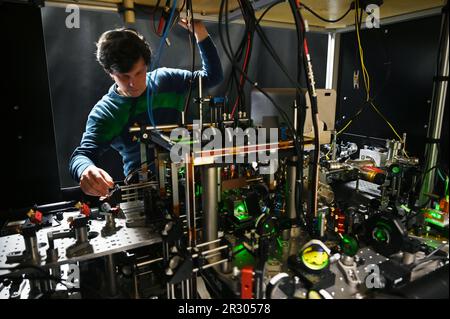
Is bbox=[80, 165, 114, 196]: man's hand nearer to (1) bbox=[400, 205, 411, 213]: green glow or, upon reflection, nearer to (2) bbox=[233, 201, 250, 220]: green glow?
(2) bbox=[233, 201, 250, 220]: green glow

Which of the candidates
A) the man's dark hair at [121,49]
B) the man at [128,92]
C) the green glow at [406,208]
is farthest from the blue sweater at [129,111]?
the green glow at [406,208]

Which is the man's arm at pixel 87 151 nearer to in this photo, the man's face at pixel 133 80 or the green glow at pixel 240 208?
the man's face at pixel 133 80

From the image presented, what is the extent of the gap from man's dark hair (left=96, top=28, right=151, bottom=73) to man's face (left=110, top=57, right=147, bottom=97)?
0.09 feet

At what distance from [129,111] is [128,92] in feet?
0.44

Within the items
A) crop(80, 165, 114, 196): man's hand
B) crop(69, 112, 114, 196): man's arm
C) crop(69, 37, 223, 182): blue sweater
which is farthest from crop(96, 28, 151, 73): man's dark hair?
crop(80, 165, 114, 196): man's hand

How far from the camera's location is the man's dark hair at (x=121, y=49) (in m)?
1.92

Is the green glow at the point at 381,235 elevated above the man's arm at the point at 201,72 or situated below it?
below

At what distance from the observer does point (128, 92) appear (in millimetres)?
2068

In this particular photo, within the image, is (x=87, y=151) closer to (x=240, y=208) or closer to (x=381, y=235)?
(x=240, y=208)

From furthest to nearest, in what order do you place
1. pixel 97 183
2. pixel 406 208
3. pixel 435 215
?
pixel 97 183, pixel 406 208, pixel 435 215

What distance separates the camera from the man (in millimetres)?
1952

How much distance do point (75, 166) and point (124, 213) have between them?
33.1 inches

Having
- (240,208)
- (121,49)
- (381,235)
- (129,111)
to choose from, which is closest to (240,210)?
(240,208)

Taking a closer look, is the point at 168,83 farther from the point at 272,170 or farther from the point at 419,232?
the point at 419,232
